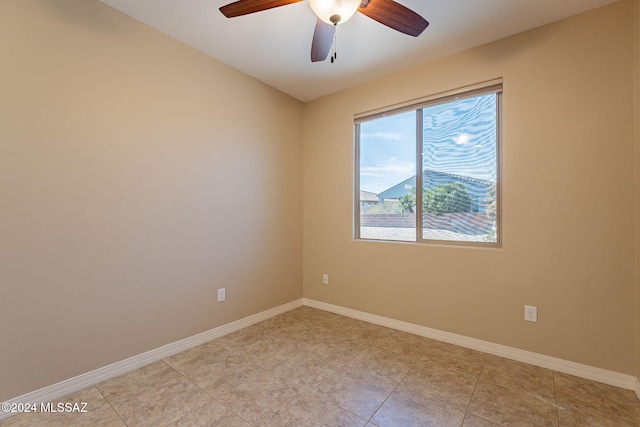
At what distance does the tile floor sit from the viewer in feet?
4.97

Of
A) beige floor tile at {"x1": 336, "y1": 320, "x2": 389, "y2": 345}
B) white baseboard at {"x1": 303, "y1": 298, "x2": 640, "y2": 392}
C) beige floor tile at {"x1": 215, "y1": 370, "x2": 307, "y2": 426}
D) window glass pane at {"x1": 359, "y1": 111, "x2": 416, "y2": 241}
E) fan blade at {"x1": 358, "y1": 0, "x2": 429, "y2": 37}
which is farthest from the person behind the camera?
window glass pane at {"x1": 359, "y1": 111, "x2": 416, "y2": 241}

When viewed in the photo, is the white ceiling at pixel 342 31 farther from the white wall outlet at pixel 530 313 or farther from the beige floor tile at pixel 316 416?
the beige floor tile at pixel 316 416

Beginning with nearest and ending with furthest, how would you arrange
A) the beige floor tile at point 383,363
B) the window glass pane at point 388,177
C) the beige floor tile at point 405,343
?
the beige floor tile at point 383,363 < the beige floor tile at point 405,343 < the window glass pane at point 388,177

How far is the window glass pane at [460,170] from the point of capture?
7.73 ft

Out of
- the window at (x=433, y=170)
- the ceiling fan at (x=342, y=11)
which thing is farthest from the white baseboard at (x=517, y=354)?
the ceiling fan at (x=342, y=11)

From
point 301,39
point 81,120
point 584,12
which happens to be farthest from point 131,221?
point 584,12

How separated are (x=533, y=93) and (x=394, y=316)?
227cm

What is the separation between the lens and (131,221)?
6.63 feet

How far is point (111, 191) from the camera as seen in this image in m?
1.93

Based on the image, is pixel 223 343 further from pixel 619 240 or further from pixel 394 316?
pixel 619 240

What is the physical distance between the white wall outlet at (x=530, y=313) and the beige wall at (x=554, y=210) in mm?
31

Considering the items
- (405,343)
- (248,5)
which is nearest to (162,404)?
(405,343)

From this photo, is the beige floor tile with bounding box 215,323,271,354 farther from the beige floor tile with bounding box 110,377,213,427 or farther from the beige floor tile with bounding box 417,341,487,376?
the beige floor tile with bounding box 417,341,487,376

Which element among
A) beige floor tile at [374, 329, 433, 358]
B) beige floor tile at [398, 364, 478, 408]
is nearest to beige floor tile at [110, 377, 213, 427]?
beige floor tile at [398, 364, 478, 408]
